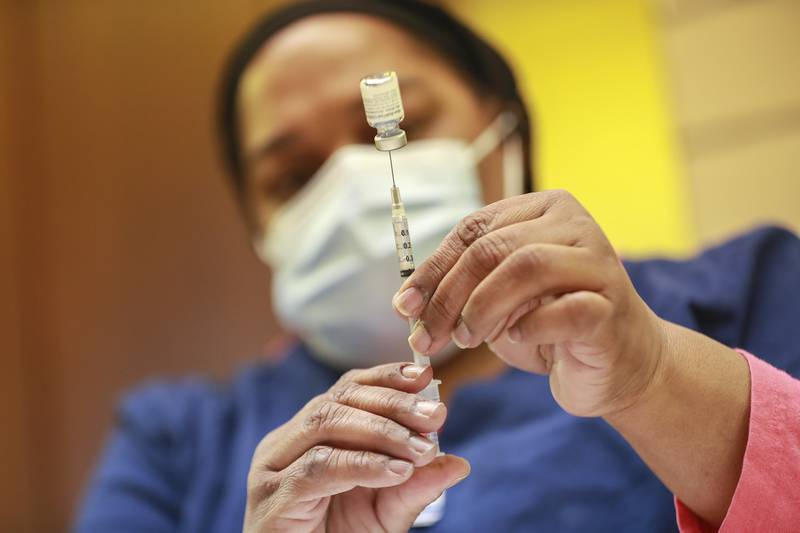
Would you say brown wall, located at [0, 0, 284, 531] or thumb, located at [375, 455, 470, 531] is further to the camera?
brown wall, located at [0, 0, 284, 531]

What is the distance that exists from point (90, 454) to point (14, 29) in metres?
0.97

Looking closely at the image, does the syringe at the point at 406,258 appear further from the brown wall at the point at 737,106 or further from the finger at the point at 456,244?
the brown wall at the point at 737,106

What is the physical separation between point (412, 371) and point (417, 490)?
0.09 meters

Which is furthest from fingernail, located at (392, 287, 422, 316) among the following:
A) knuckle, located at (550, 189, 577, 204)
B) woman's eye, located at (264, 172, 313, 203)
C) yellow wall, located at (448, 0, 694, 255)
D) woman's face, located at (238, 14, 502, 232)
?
yellow wall, located at (448, 0, 694, 255)

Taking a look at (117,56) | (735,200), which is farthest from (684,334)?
(117,56)

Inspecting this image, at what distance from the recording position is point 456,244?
1.54 ft

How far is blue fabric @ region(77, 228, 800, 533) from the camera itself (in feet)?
2.25

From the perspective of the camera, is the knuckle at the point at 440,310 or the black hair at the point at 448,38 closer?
the knuckle at the point at 440,310

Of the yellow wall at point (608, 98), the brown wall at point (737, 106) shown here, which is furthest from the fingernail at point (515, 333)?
the brown wall at point (737, 106)

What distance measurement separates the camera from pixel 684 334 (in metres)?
0.52

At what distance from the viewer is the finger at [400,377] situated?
0.49 m

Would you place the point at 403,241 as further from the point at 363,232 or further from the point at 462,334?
the point at 363,232

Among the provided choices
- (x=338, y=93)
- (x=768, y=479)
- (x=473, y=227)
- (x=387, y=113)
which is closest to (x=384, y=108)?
(x=387, y=113)

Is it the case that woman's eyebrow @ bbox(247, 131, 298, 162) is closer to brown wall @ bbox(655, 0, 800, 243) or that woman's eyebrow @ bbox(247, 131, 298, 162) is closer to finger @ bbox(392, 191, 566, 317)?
finger @ bbox(392, 191, 566, 317)
